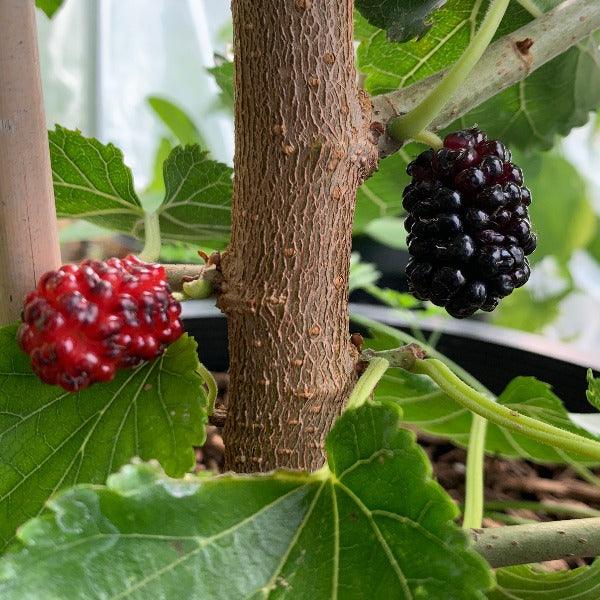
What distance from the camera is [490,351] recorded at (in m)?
0.82

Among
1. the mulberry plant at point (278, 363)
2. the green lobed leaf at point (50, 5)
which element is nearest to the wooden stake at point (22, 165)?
→ the mulberry plant at point (278, 363)

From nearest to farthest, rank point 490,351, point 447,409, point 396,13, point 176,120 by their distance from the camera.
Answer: point 396,13 → point 447,409 → point 490,351 → point 176,120

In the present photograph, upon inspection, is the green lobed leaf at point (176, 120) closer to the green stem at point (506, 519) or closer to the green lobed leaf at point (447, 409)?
the green lobed leaf at point (447, 409)

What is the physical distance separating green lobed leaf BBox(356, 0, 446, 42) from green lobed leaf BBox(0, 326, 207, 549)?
0.21 m

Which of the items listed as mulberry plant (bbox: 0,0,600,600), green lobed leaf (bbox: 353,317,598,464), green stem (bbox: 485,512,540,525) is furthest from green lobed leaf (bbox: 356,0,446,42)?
green stem (bbox: 485,512,540,525)

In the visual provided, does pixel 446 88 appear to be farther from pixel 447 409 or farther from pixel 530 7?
pixel 447 409

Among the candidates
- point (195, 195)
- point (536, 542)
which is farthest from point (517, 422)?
point (195, 195)

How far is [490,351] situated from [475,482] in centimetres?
31

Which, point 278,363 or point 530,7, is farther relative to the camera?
point 530,7

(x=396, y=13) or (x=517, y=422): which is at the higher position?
(x=396, y=13)

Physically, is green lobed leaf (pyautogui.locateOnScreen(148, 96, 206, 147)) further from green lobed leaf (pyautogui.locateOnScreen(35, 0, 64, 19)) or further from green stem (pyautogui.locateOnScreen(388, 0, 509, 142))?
green stem (pyautogui.locateOnScreen(388, 0, 509, 142))

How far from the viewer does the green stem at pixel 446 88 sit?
1.13 ft

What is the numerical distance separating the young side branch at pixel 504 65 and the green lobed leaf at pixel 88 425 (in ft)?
0.50

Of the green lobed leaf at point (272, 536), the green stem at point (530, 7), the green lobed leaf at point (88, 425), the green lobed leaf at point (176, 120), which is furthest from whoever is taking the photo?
the green lobed leaf at point (176, 120)
